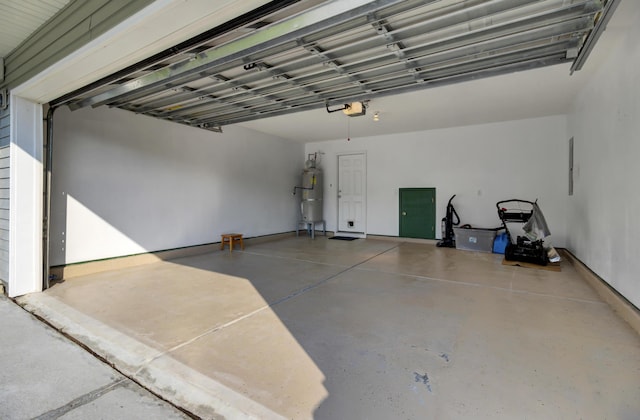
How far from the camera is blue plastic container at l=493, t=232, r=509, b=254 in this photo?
579 cm

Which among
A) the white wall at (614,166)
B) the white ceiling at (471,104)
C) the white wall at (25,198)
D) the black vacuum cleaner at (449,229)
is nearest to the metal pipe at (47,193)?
the white wall at (25,198)

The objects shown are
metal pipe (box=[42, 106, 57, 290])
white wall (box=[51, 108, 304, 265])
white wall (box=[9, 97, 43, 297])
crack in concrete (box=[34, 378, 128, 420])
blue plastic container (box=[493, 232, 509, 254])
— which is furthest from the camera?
blue plastic container (box=[493, 232, 509, 254])

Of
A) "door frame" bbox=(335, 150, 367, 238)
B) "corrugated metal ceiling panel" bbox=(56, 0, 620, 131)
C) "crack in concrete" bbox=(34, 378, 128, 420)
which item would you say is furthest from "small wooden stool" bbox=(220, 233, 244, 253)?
"crack in concrete" bbox=(34, 378, 128, 420)

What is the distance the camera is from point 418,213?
7.19 meters

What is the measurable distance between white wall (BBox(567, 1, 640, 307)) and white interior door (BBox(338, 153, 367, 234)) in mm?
4440

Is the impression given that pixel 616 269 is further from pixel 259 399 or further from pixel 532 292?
pixel 259 399

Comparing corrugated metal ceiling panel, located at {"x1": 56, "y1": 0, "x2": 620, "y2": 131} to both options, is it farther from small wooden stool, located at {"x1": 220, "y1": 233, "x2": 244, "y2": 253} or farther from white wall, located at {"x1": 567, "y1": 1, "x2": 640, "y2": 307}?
small wooden stool, located at {"x1": 220, "y1": 233, "x2": 244, "y2": 253}

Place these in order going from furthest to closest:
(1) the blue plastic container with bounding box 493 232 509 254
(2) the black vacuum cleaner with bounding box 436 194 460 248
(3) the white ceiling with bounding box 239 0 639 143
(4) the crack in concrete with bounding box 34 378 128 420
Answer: (2) the black vacuum cleaner with bounding box 436 194 460 248, (1) the blue plastic container with bounding box 493 232 509 254, (3) the white ceiling with bounding box 239 0 639 143, (4) the crack in concrete with bounding box 34 378 128 420

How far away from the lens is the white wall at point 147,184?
4.06 metres

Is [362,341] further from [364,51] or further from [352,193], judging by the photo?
[352,193]

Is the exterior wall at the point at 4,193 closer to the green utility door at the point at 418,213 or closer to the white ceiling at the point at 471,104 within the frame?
the white ceiling at the point at 471,104

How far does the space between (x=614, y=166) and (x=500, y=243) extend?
2958 mm

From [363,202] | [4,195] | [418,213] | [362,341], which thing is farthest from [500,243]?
[4,195]

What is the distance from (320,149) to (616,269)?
21.8ft
